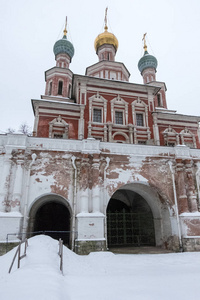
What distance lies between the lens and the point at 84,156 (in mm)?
10711

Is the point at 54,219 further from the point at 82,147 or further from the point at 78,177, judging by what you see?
the point at 82,147

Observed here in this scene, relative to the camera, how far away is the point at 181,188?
11195 millimetres

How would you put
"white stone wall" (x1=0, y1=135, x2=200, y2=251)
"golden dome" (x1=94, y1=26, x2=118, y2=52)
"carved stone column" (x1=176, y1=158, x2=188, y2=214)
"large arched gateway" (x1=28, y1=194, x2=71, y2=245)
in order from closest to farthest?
"white stone wall" (x1=0, y1=135, x2=200, y2=251) < "carved stone column" (x1=176, y1=158, x2=188, y2=214) < "large arched gateway" (x1=28, y1=194, x2=71, y2=245) < "golden dome" (x1=94, y1=26, x2=118, y2=52)

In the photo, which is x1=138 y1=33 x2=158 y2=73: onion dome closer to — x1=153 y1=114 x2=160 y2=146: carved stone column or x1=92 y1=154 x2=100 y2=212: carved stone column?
x1=153 y1=114 x2=160 y2=146: carved stone column

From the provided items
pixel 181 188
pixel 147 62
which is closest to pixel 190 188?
pixel 181 188

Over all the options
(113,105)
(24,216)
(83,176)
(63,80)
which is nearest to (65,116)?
(113,105)

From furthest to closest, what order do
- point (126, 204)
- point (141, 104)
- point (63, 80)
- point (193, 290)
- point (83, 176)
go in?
point (63, 80) < point (141, 104) < point (126, 204) < point (83, 176) < point (193, 290)

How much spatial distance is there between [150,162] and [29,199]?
6.40 m

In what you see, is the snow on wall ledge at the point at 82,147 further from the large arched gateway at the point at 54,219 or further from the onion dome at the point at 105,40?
the onion dome at the point at 105,40

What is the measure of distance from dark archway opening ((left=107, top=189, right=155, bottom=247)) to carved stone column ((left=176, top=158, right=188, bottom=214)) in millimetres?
2722

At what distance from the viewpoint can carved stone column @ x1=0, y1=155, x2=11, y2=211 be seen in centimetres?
930

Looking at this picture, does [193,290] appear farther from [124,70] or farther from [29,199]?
[124,70]

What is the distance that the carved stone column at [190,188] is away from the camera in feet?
36.0

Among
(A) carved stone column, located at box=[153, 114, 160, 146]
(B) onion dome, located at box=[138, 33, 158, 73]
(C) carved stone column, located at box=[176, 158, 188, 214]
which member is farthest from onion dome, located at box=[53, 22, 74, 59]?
(C) carved stone column, located at box=[176, 158, 188, 214]
